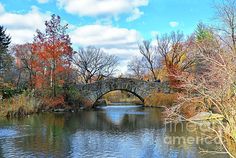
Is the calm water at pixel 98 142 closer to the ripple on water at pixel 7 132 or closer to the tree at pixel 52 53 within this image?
→ the ripple on water at pixel 7 132

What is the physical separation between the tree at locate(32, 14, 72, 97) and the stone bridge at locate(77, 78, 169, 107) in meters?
4.17

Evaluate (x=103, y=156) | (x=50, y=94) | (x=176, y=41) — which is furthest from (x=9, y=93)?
(x=176, y=41)

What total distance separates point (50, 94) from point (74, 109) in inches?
117

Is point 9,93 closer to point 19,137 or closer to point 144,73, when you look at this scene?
point 19,137

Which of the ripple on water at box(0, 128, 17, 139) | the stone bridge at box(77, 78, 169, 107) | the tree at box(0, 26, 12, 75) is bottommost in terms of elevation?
the ripple on water at box(0, 128, 17, 139)

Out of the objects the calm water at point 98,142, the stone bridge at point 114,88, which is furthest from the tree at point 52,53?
the calm water at point 98,142

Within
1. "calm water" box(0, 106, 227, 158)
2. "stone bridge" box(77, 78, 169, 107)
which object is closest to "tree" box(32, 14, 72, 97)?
"stone bridge" box(77, 78, 169, 107)

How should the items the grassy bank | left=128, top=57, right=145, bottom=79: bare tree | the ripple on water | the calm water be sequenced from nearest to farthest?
the calm water
the ripple on water
the grassy bank
left=128, top=57, right=145, bottom=79: bare tree

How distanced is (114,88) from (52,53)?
9158 mm

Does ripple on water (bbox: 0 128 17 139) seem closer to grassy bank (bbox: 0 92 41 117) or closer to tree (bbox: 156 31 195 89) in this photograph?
grassy bank (bbox: 0 92 41 117)

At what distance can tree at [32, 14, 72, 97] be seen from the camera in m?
33.0

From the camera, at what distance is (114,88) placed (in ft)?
129

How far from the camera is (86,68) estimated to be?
2053 inches

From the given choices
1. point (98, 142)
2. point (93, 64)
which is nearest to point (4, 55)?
point (93, 64)
